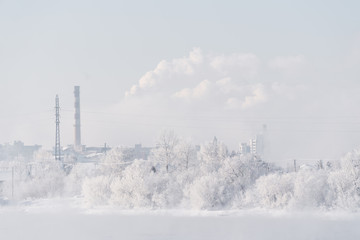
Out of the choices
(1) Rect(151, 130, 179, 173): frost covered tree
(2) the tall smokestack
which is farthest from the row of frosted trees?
(2) the tall smokestack

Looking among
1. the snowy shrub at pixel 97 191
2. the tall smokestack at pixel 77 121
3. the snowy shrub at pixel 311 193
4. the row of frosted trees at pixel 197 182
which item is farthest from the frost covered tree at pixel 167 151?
the tall smokestack at pixel 77 121

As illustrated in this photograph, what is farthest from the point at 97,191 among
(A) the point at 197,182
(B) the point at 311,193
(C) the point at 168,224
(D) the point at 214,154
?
(B) the point at 311,193

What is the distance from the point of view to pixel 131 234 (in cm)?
3206

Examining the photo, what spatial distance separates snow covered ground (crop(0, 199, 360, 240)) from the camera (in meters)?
31.0

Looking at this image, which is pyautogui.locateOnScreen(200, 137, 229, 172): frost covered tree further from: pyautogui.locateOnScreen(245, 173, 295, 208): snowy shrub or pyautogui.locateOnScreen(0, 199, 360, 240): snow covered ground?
pyautogui.locateOnScreen(0, 199, 360, 240): snow covered ground

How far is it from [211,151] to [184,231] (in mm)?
17404

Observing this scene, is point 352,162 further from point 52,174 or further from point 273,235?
point 52,174

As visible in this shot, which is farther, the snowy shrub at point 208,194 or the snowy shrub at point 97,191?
the snowy shrub at point 97,191

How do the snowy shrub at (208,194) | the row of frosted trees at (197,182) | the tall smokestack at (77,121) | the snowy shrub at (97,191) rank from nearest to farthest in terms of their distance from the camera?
the row of frosted trees at (197,182)
the snowy shrub at (208,194)
the snowy shrub at (97,191)
the tall smokestack at (77,121)

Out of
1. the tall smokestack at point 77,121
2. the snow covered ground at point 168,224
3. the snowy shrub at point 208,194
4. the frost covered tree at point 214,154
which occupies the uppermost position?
the tall smokestack at point 77,121

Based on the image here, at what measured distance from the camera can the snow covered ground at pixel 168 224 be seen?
1219 inches

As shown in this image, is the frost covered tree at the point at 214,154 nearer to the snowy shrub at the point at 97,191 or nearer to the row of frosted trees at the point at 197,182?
the row of frosted trees at the point at 197,182

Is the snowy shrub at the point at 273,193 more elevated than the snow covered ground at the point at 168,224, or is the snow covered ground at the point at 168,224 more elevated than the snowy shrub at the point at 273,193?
the snowy shrub at the point at 273,193

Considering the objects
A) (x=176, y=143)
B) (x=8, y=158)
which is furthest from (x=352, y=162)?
(x=8, y=158)
